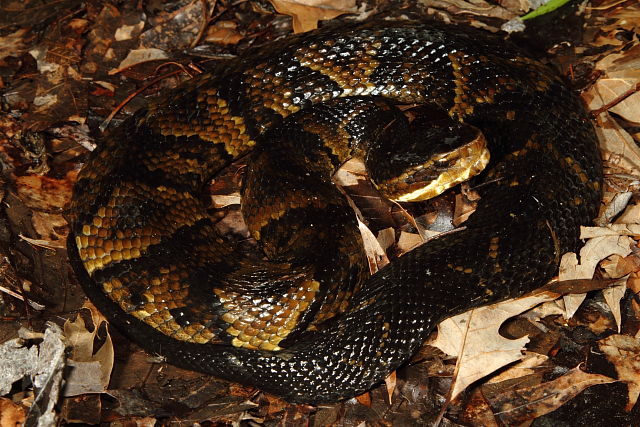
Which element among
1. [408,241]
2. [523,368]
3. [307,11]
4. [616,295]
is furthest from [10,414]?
[307,11]

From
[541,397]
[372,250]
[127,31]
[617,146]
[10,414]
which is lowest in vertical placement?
[10,414]

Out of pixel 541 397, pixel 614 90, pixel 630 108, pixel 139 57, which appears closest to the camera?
pixel 541 397

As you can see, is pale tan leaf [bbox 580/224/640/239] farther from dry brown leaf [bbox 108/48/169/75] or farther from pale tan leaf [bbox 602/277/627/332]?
dry brown leaf [bbox 108/48/169/75]

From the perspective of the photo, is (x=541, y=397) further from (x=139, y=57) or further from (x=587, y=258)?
(x=139, y=57)

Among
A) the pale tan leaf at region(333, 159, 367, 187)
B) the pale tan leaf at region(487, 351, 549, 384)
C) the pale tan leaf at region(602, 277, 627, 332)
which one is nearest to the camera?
Result: the pale tan leaf at region(487, 351, 549, 384)

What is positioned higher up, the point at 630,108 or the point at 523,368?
the point at 630,108

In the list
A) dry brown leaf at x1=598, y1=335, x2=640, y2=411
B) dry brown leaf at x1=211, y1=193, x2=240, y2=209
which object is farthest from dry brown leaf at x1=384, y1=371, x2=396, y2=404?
dry brown leaf at x1=211, y1=193, x2=240, y2=209
